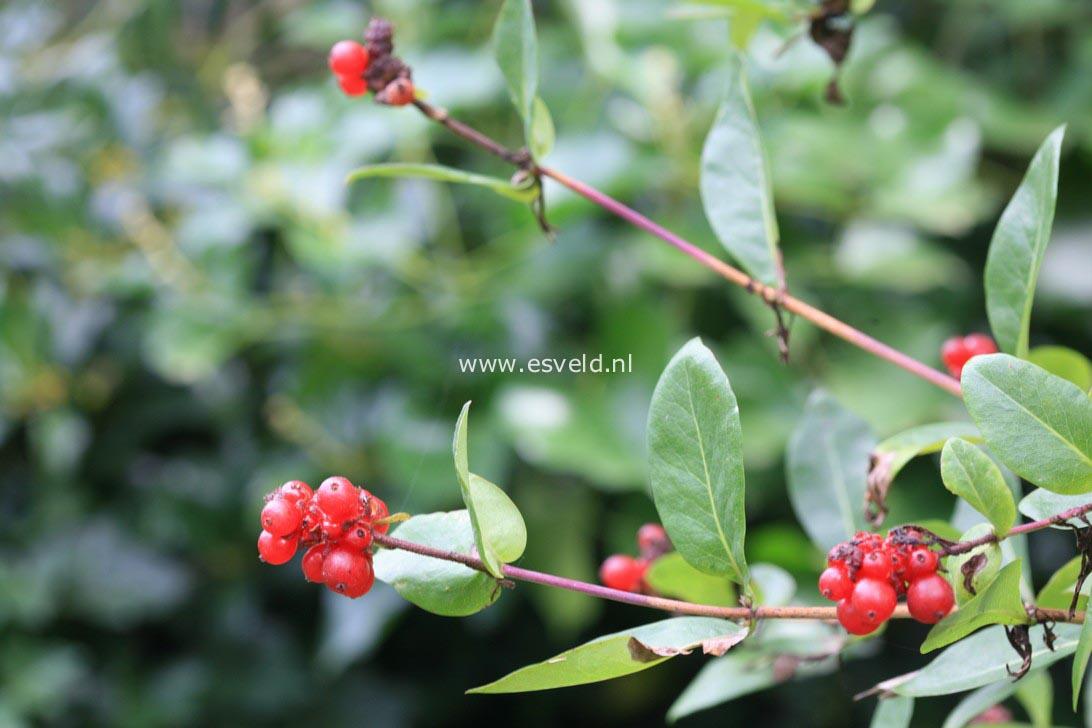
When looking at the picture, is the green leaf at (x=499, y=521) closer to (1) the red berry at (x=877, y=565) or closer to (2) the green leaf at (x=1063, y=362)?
(1) the red berry at (x=877, y=565)

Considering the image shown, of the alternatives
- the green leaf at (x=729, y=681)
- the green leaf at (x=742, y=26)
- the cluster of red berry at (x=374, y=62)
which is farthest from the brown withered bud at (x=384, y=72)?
the green leaf at (x=729, y=681)

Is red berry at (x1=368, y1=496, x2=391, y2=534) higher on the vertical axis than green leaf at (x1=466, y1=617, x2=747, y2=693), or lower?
higher

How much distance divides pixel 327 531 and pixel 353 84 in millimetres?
151

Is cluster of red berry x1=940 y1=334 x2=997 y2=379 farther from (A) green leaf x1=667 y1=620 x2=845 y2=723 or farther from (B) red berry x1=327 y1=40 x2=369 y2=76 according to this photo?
(B) red berry x1=327 y1=40 x2=369 y2=76

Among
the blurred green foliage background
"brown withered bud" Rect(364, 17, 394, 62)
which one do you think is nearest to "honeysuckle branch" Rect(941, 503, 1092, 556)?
"brown withered bud" Rect(364, 17, 394, 62)

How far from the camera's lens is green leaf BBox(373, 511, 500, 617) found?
0.22 m

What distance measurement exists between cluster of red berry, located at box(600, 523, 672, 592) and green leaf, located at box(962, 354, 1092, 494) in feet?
0.37

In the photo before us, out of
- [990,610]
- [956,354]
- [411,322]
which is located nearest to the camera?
[990,610]

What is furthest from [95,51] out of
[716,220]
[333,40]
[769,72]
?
[716,220]

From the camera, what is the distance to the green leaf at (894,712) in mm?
281

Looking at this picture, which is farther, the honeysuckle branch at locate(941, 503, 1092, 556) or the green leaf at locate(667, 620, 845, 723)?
the green leaf at locate(667, 620, 845, 723)

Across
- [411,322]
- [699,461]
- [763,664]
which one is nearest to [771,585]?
[763,664]

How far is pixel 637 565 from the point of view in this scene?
308mm

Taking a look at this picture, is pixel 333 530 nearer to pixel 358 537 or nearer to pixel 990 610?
pixel 358 537
